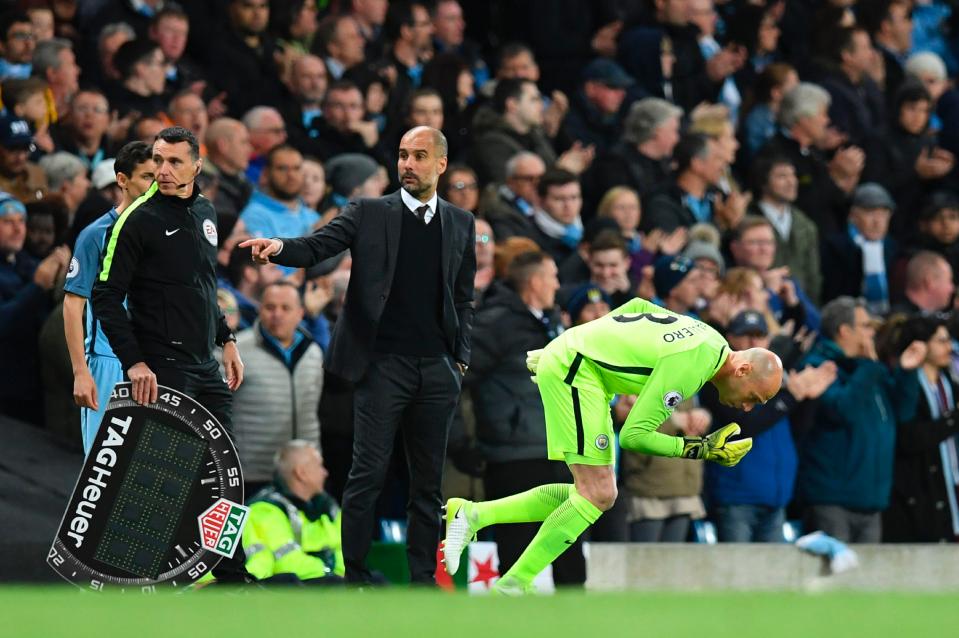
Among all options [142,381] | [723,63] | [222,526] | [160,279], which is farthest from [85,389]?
[723,63]

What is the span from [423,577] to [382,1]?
332 inches

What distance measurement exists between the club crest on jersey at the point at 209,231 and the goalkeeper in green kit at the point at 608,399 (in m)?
1.85

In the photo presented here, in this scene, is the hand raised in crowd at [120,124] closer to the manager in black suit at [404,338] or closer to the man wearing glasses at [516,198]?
the man wearing glasses at [516,198]

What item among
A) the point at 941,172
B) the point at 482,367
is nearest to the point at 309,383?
the point at 482,367

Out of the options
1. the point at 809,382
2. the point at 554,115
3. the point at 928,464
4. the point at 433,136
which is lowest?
the point at 928,464

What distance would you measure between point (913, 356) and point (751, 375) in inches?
188

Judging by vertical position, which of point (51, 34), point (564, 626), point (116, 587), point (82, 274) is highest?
point (51, 34)

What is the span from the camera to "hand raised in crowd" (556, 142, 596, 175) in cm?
1652

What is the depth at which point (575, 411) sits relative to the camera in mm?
10305

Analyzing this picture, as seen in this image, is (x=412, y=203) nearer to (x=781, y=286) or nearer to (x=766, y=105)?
(x=781, y=286)

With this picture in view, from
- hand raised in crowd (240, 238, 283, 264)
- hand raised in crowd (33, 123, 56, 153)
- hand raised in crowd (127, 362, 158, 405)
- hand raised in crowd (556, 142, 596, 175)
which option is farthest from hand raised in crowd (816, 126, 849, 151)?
hand raised in crowd (127, 362, 158, 405)

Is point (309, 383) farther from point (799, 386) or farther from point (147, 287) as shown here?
point (799, 386)

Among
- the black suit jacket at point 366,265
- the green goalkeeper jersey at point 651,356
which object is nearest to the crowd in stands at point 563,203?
the black suit jacket at point 366,265

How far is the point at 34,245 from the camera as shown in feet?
42.3
